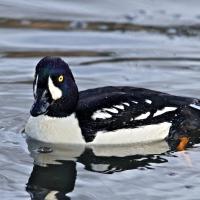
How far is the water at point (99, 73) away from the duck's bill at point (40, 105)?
1.69ft

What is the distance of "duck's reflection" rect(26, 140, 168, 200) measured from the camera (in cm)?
1026

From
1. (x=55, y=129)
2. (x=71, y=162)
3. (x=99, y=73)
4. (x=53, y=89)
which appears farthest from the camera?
(x=99, y=73)

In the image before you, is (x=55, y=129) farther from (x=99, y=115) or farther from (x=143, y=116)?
(x=143, y=116)

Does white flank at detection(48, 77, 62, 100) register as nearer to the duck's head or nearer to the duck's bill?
the duck's head

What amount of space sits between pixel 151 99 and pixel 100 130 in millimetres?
814

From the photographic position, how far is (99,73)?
15.1 m

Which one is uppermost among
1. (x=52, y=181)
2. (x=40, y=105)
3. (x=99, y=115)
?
(x=40, y=105)

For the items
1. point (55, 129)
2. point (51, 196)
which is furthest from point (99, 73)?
point (51, 196)

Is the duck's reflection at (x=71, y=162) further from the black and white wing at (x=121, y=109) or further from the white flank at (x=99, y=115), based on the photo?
the white flank at (x=99, y=115)

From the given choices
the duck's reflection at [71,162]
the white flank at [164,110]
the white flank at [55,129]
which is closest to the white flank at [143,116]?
the white flank at [164,110]

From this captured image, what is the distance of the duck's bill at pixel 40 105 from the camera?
11242 millimetres

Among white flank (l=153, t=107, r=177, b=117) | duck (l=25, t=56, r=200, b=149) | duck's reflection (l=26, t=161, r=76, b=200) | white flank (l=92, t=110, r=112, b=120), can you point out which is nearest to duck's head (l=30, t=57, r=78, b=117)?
duck (l=25, t=56, r=200, b=149)

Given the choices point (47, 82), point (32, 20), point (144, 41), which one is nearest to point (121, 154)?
point (47, 82)

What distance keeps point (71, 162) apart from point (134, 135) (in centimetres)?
100
